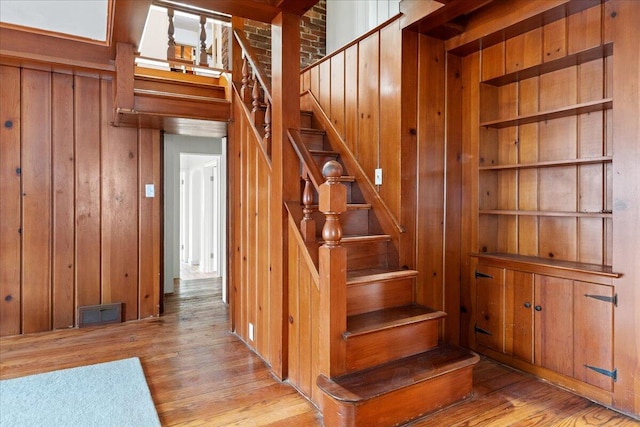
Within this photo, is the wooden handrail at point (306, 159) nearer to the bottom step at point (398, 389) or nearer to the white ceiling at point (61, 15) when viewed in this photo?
the bottom step at point (398, 389)

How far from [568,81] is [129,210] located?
3806 millimetres

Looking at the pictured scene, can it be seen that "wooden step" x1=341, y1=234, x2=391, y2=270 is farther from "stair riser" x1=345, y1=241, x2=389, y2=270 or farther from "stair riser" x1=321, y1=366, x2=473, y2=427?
"stair riser" x1=321, y1=366, x2=473, y2=427

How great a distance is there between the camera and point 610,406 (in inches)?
86.6

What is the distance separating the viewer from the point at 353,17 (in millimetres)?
3967

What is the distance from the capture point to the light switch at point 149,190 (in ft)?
13.0

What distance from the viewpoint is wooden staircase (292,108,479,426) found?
191 centimetres

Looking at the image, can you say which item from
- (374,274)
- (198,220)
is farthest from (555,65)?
(198,220)

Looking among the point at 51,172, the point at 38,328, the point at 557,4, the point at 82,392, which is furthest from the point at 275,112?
the point at 38,328

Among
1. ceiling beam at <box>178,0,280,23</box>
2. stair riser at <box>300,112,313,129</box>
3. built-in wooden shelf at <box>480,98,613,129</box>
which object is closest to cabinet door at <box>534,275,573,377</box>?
built-in wooden shelf at <box>480,98,613,129</box>

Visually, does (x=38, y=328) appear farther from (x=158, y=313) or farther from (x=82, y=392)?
(x=82, y=392)

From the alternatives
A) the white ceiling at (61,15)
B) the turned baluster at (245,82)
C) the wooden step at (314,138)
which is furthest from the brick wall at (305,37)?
the white ceiling at (61,15)

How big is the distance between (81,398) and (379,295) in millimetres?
1832

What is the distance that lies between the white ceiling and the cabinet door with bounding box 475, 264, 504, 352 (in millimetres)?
3122

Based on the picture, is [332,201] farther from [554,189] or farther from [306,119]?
[306,119]
